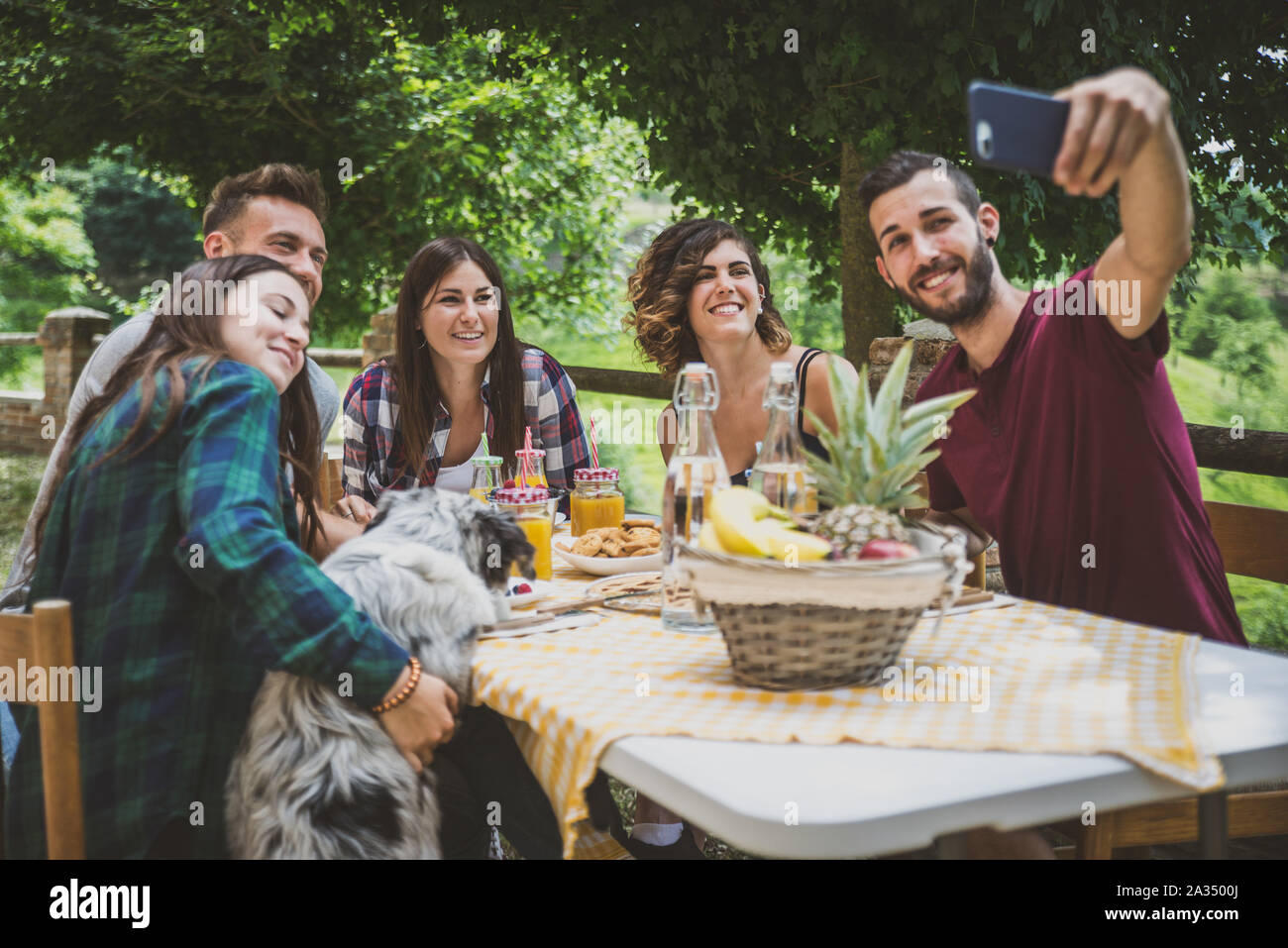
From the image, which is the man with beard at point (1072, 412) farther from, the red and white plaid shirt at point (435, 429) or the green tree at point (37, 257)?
the green tree at point (37, 257)

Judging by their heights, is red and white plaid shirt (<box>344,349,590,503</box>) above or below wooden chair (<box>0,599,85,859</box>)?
above

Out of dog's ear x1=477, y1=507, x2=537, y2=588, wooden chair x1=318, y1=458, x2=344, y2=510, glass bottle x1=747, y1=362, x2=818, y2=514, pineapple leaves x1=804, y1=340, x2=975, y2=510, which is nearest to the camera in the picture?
pineapple leaves x1=804, y1=340, x2=975, y2=510

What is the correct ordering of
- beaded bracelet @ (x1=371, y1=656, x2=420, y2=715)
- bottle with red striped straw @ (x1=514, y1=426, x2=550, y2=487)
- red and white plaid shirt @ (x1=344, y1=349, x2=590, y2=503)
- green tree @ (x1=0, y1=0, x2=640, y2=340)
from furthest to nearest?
green tree @ (x1=0, y1=0, x2=640, y2=340), red and white plaid shirt @ (x1=344, y1=349, x2=590, y2=503), bottle with red striped straw @ (x1=514, y1=426, x2=550, y2=487), beaded bracelet @ (x1=371, y1=656, x2=420, y2=715)

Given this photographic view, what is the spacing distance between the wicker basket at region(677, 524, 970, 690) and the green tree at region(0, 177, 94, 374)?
18.2m

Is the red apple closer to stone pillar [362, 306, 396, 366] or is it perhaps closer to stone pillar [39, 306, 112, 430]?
stone pillar [362, 306, 396, 366]

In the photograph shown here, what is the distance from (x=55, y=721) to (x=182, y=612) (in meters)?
0.26

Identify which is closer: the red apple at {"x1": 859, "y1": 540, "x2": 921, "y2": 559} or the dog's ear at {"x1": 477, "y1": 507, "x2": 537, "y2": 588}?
the red apple at {"x1": 859, "y1": 540, "x2": 921, "y2": 559}

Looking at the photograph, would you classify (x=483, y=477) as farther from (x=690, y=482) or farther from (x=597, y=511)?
(x=690, y=482)

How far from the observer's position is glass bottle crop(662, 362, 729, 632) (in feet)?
5.79

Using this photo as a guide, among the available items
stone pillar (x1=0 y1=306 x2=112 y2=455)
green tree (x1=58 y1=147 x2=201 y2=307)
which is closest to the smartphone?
stone pillar (x1=0 y1=306 x2=112 y2=455)

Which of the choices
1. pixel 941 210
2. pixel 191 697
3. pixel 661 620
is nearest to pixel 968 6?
pixel 941 210

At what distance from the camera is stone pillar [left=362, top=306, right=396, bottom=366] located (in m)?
7.93

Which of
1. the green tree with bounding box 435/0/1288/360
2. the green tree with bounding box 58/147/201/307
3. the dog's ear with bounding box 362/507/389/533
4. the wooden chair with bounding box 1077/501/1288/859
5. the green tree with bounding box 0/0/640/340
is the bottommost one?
the wooden chair with bounding box 1077/501/1288/859

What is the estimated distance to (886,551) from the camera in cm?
133
